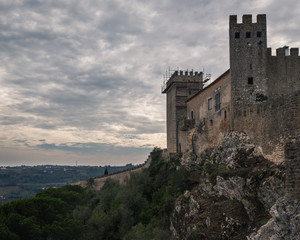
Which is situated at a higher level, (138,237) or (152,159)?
(152,159)

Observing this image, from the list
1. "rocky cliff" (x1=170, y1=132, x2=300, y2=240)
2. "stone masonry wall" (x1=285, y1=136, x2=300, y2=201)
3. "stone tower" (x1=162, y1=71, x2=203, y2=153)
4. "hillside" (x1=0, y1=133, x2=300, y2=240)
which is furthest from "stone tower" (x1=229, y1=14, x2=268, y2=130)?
"stone tower" (x1=162, y1=71, x2=203, y2=153)

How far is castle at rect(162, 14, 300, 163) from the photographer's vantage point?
69.4 ft

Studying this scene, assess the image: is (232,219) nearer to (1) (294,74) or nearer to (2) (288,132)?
(2) (288,132)

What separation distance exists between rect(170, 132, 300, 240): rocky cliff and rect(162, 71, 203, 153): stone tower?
15.7 m

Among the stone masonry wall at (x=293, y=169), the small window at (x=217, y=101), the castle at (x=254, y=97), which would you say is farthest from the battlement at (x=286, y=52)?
the stone masonry wall at (x=293, y=169)

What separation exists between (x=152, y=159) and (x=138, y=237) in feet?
77.5

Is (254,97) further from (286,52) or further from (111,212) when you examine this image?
(111,212)

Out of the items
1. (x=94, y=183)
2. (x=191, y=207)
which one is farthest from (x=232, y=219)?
(x=94, y=183)

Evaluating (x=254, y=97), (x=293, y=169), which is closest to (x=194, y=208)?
(x=254, y=97)

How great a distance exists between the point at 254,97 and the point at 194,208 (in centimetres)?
1110

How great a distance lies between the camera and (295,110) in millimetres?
19016

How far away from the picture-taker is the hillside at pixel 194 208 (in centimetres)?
2015

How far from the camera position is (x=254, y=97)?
28766 millimetres

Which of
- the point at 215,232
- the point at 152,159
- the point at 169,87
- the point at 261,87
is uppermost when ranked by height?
the point at 169,87
